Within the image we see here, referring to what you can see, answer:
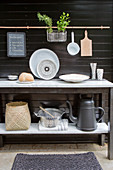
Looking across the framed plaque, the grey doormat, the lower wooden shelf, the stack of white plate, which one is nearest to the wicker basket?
the lower wooden shelf

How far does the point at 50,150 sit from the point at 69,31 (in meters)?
1.75

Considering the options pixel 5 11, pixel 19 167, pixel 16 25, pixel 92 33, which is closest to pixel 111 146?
pixel 19 167

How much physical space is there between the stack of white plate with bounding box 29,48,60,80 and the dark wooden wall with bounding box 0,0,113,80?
71 millimetres

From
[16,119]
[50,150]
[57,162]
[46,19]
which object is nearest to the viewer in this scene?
[57,162]

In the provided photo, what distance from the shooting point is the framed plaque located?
10.3 ft

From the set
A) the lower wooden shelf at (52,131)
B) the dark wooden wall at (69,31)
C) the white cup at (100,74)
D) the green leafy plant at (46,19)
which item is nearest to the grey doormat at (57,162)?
the lower wooden shelf at (52,131)

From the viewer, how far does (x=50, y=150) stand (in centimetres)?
306

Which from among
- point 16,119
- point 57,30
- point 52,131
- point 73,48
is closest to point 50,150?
point 52,131

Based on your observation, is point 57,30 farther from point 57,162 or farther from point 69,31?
point 57,162

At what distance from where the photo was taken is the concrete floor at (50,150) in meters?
2.82

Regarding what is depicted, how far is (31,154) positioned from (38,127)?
374 mm

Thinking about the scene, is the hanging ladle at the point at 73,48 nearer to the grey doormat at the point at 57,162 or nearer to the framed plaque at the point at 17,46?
the framed plaque at the point at 17,46

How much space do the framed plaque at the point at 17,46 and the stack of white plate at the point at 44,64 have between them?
179 mm

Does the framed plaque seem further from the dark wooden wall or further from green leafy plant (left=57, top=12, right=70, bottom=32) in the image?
green leafy plant (left=57, top=12, right=70, bottom=32)
